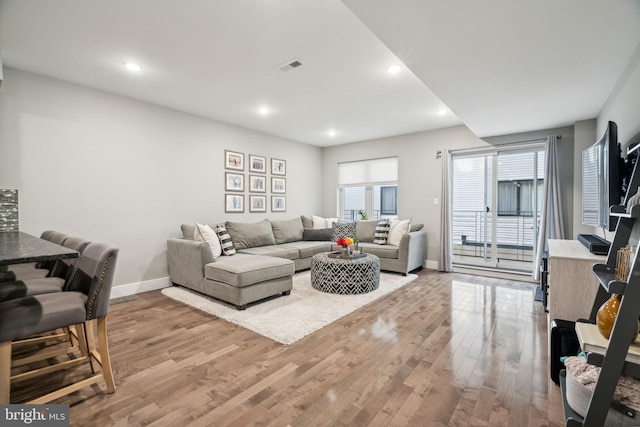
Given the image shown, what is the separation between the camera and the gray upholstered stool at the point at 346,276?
12.4 ft

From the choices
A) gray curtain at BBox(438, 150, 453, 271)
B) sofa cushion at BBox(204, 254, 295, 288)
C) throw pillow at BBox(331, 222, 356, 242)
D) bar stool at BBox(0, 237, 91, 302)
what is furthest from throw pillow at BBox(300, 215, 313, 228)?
bar stool at BBox(0, 237, 91, 302)

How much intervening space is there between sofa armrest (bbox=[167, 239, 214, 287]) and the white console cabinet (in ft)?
11.3

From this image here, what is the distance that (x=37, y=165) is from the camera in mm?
3176

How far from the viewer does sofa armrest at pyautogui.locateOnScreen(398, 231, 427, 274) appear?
4754mm

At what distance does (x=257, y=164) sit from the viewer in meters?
5.49

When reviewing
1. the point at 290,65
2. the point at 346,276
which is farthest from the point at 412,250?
the point at 290,65

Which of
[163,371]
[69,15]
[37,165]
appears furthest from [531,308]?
[37,165]

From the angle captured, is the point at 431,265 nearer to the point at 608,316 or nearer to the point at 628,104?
the point at 628,104

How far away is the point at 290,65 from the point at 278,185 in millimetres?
3187

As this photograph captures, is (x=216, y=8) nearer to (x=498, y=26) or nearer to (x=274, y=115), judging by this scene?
(x=498, y=26)

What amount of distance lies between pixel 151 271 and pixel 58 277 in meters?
1.79

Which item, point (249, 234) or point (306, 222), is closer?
point (249, 234)

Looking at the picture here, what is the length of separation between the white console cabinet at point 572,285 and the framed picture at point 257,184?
446cm

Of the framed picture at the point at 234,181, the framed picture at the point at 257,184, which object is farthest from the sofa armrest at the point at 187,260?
the framed picture at the point at 257,184
